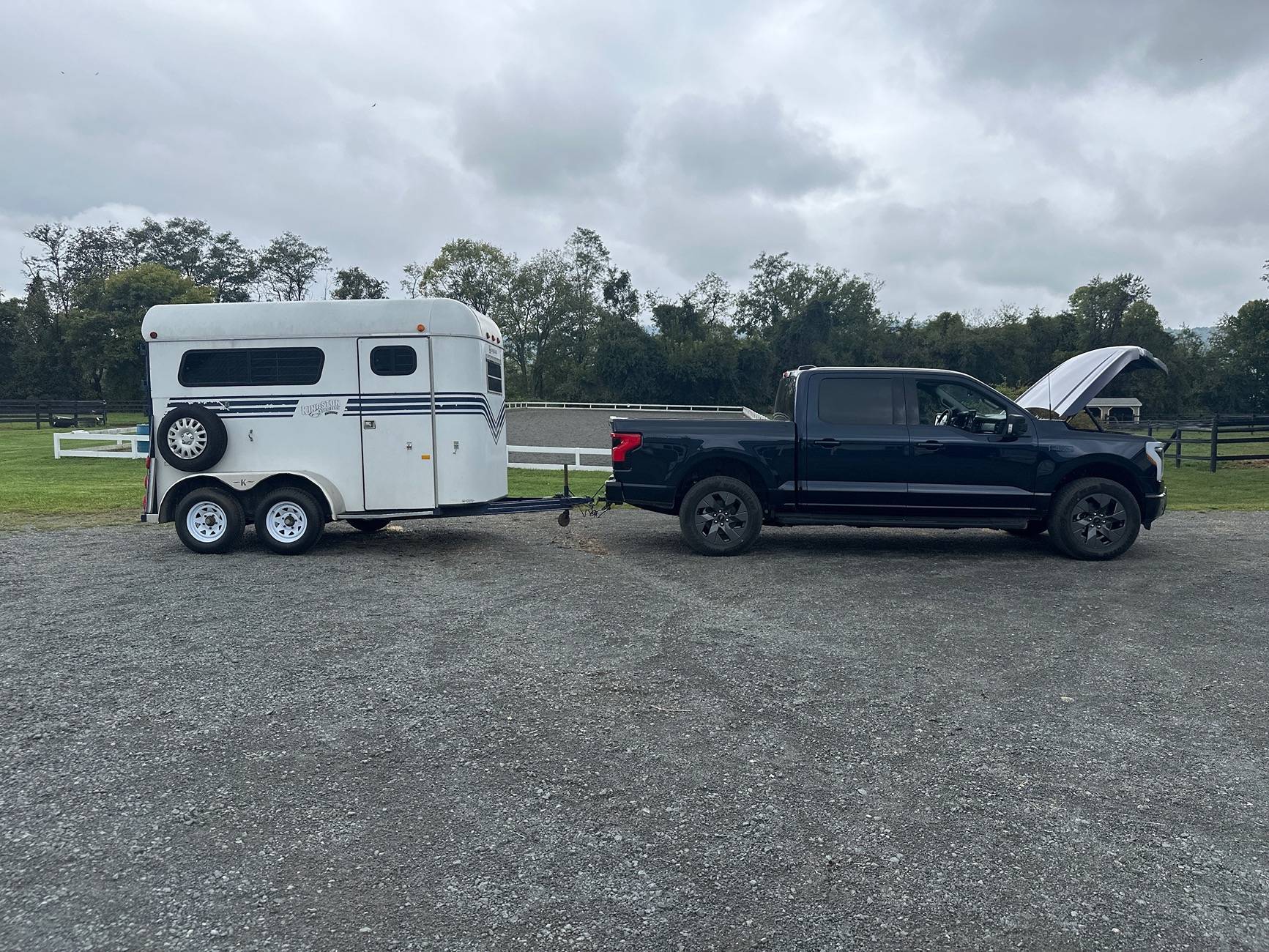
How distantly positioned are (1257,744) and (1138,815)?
50.2 inches

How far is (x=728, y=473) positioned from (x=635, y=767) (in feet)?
19.5

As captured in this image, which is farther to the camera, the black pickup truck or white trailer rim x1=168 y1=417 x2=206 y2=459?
white trailer rim x1=168 y1=417 x2=206 y2=459

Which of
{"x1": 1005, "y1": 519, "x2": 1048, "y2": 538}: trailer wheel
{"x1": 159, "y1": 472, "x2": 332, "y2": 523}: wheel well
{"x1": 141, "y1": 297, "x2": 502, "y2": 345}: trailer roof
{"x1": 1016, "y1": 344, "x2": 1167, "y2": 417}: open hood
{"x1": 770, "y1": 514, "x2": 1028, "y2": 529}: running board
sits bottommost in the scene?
{"x1": 1005, "y1": 519, "x2": 1048, "y2": 538}: trailer wheel

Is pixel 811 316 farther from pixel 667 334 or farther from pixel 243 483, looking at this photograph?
pixel 243 483

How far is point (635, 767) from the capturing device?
4.12 meters

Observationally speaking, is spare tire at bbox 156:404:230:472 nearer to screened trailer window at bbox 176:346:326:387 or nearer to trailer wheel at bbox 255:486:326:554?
screened trailer window at bbox 176:346:326:387

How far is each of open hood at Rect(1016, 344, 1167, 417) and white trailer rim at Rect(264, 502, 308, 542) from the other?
30.9 feet

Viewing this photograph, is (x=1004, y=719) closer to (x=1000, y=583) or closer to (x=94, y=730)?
(x=1000, y=583)

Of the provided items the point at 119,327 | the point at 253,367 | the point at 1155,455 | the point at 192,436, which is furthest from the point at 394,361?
the point at 119,327

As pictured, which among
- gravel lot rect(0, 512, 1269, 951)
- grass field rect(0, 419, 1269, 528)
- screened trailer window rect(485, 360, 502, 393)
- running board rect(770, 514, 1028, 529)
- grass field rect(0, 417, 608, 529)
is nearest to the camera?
gravel lot rect(0, 512, 1269, 951)

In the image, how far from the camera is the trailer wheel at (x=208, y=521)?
31.8 ft

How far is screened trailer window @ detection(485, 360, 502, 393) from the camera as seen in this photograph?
1013 cm

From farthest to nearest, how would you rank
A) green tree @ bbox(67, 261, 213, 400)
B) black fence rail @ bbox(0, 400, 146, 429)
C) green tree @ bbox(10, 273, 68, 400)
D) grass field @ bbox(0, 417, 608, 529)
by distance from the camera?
green tree @ bbox(10, 273, 68, 400)
green tree @ bbox(67, 261, 213, 400)
black fence rail @ bbox(0, 400, 146, 429)
grass field @ bbox(0, 417, 608, 529)

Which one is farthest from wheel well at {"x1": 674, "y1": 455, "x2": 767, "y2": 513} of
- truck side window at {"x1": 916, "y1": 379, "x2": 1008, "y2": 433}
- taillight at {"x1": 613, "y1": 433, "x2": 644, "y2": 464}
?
truck side window at {"x1": 916, "y1": 379, "x2": 1008, "y2": 433}
